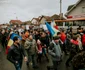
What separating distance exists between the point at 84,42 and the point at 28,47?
3.54 metres

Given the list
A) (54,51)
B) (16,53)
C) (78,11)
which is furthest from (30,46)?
(78,11)

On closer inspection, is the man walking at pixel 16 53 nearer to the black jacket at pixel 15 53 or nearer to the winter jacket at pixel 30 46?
the black jacket at pixel 15 53

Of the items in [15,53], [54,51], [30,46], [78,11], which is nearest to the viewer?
[15,53]

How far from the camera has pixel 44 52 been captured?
13656mm

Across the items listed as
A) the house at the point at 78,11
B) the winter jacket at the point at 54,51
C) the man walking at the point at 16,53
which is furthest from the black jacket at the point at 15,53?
the house at the point at 78,11

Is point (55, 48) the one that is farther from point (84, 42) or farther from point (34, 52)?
point (84, 42)

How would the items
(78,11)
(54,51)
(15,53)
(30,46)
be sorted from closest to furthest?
(15,53)
(54,51)
(30,46)
(78,11)

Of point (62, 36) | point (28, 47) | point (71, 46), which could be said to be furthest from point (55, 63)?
point (62, 36)

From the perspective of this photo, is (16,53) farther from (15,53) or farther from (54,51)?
(54,51)

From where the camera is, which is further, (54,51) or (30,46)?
(30,46)

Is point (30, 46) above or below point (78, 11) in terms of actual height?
above

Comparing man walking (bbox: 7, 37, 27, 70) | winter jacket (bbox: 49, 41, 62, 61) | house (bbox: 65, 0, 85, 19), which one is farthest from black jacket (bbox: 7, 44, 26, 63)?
house (bbox: 65, 0, 85, 19)

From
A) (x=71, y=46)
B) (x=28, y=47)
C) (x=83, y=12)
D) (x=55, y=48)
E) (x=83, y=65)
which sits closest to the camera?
(x=83, y=65)

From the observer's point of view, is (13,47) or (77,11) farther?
(77,11)
